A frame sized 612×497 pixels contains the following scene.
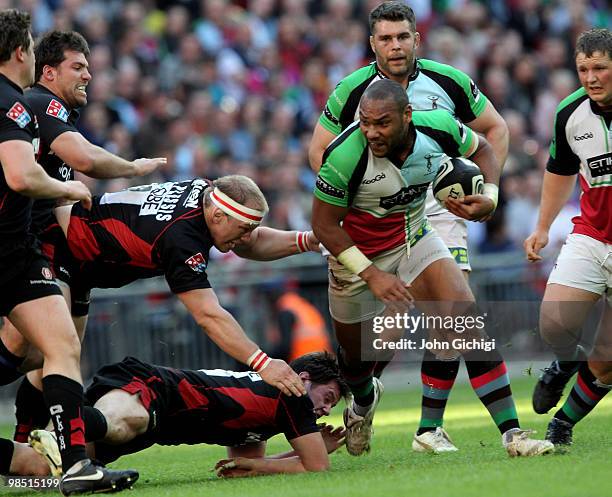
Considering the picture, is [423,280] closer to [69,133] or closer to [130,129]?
[69,133]

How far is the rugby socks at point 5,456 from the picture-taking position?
7.61 metres

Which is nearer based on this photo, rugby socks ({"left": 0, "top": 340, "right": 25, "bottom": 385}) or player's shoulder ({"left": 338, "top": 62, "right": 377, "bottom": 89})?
rugby socks ({"left": 0, "top": 340, "right": 25, "bottom": 385})

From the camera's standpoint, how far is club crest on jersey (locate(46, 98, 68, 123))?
793 centimetres

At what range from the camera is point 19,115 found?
7027 mm

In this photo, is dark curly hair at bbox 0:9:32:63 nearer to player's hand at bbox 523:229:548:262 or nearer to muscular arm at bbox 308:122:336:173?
muscular arm at bbox 308:122:336:173

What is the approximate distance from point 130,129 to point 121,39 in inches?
60.2

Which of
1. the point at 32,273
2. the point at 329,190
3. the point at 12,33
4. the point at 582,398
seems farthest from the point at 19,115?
the point at 582,398

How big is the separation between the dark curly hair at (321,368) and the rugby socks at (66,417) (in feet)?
5.45

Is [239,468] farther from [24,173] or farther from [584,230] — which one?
[584,230]

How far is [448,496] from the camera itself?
6109 millimetres

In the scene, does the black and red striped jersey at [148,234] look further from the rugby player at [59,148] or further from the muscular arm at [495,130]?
the muscular arm at [495,130]

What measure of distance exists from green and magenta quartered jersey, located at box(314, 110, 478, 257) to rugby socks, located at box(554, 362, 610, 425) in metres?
1.50

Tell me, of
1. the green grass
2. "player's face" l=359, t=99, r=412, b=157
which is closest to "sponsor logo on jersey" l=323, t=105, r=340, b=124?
"player's face" l=359, t=99, r=412, b=157

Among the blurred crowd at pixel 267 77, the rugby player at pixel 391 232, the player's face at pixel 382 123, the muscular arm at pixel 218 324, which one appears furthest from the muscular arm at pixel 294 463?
the blurred crowd at pixel 267 77
